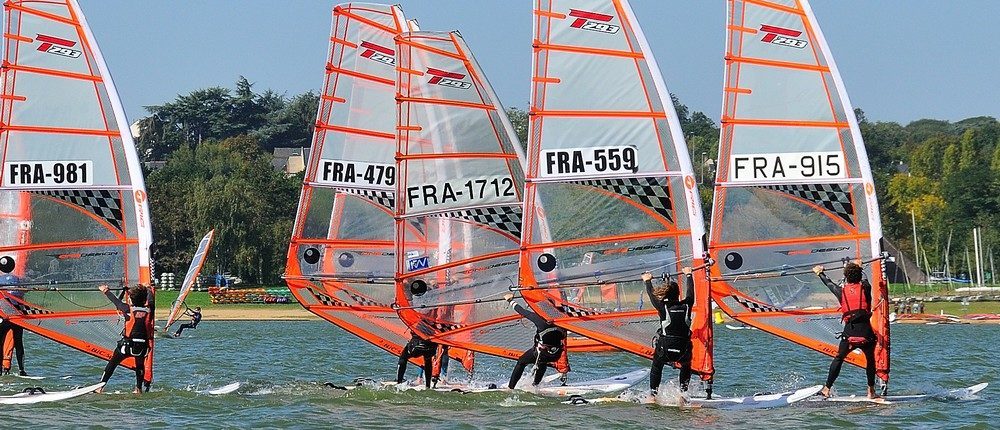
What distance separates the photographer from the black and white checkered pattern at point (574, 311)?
17953mm

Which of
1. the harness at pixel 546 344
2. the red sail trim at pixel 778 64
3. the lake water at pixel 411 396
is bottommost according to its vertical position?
the lake water at pixel 411 396

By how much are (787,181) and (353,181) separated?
24.2ft

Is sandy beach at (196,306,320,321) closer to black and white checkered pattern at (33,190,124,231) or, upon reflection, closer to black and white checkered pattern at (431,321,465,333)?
black and white checkered pattern at (33,190,124,231)

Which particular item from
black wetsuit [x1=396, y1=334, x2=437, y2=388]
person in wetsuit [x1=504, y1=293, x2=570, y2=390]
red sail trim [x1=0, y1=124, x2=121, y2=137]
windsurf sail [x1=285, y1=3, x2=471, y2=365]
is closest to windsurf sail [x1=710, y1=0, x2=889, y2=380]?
person in wetsuit [x1=504, y1=293, x2=570, y2=390]

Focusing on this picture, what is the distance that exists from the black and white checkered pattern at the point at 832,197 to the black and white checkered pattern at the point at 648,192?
1.57m

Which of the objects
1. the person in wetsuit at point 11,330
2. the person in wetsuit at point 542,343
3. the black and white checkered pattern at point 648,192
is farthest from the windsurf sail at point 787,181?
the person in wetsuit at point 11,330

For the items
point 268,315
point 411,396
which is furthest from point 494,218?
point 268,315

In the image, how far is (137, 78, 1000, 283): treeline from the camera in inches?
2286

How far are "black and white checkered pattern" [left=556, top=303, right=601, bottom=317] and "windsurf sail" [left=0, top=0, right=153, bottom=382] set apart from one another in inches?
206

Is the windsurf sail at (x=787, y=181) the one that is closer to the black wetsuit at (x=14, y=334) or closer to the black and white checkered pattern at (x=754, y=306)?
the black and white checkered pattern at (x=754, y=306)

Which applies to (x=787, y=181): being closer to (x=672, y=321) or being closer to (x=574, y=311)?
(x=672, y=321)

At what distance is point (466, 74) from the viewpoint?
67.1 feet

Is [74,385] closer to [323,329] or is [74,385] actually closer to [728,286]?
[728,286]

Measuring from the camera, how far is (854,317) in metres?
16.4
